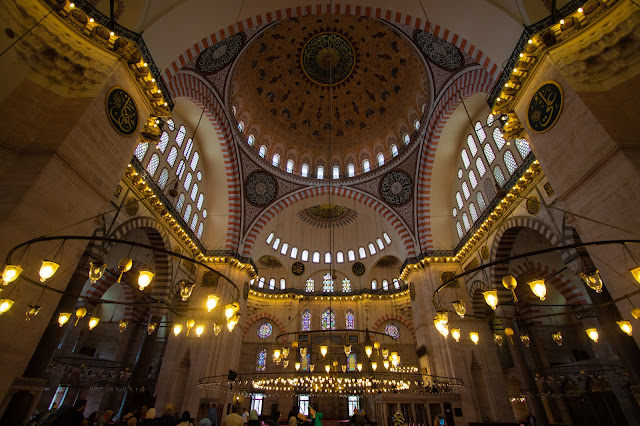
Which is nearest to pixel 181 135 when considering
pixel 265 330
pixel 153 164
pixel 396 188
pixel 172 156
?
pixel 172 156

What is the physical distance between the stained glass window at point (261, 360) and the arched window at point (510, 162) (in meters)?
16.0

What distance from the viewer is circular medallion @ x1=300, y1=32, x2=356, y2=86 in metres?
16.1

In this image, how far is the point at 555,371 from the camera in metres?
13.8

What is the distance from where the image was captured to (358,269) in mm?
20328

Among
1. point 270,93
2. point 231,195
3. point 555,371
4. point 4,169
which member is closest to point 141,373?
point 231,195

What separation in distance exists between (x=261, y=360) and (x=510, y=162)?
16.4 m

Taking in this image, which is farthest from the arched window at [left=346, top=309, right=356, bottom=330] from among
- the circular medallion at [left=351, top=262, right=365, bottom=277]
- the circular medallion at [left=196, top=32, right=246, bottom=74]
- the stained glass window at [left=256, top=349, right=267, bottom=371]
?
the circular medallion at [left=196, top=32, right=246, bottom=74]

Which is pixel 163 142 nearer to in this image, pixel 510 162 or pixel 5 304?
pixel 5 304

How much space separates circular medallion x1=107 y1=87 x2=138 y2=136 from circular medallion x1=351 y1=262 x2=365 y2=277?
16171 millimetres

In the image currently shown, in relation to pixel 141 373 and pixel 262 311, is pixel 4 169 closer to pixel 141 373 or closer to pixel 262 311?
pixel 141 373

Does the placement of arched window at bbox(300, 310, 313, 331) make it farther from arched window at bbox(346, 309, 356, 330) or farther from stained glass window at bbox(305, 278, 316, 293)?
arched window at bbox(346, 309, 356, 330)

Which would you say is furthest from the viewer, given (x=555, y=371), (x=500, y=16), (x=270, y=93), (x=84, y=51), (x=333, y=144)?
(x=333, y=144)

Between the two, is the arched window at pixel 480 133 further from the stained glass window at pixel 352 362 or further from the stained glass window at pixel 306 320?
the stained glass window at pixel 306 320

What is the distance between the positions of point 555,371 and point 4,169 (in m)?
19.8
